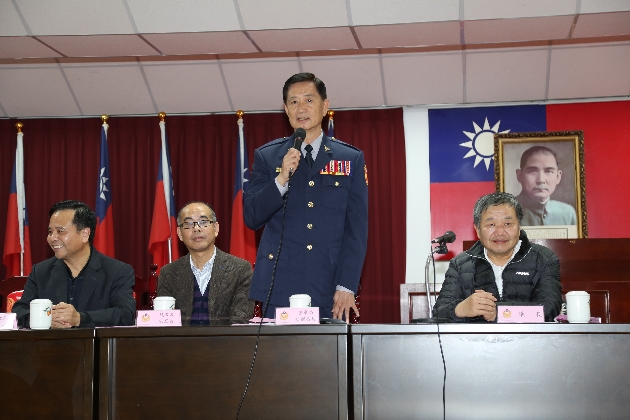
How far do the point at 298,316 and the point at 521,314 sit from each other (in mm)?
615

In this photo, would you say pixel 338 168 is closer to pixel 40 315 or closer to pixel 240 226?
pixel 40 315

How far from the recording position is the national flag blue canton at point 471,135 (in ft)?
17.2

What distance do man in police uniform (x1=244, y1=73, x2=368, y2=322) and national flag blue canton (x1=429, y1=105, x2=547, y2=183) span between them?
2724mm

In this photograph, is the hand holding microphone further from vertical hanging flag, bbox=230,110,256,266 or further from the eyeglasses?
vertical hanging flag, bbox=230,110,256,266

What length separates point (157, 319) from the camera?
215 centimetres

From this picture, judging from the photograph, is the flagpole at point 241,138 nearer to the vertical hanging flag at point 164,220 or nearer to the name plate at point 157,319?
the vertical hanging flag at point 164,220

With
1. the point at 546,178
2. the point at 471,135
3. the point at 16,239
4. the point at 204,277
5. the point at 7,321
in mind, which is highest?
the point at 471,135

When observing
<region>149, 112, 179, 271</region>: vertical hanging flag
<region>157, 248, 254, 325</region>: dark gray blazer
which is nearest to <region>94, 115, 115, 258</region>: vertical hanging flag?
<region>149, 112, 179, 271</region>: vertical hanging flag

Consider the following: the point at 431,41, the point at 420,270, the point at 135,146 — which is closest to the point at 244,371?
the point at 431,41

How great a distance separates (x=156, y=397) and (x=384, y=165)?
11.4ft

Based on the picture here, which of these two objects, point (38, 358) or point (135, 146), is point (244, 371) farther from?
point (135, 146)

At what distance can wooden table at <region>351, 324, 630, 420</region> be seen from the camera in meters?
1.94

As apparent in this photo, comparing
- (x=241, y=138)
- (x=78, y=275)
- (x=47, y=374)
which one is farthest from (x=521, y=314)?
(x=241, y=138)

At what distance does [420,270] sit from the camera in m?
5.20
